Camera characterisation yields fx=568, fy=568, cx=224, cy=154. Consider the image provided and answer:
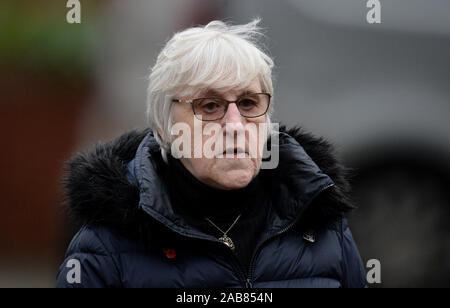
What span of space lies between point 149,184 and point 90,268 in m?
0.31

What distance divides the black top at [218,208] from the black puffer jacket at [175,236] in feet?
0.17

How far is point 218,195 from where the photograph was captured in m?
1.87

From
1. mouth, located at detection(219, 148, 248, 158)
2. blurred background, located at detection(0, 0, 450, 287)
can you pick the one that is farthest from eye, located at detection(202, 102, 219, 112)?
blurred background, located at detection(0, 0, 450, 287)

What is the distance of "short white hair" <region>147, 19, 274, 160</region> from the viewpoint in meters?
1.83

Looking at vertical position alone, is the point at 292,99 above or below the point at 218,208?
above

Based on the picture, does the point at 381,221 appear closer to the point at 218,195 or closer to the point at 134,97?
the point at 134,97

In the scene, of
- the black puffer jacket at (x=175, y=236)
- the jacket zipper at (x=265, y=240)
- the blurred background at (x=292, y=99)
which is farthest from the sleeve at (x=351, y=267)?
the blurred background at (x=292, y=99)

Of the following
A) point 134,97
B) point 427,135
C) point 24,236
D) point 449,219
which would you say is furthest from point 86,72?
point 449,219

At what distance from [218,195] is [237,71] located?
41 cm

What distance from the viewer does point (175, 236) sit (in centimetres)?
180

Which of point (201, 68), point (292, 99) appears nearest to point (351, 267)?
point (201, 68)

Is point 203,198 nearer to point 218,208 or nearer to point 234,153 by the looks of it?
point 218,208

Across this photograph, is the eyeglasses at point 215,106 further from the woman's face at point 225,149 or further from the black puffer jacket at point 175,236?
the black puffer jacket at point 175,236

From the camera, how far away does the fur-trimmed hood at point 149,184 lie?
5.87 ft
